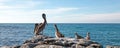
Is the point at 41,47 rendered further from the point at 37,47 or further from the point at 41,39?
the point at 41,39

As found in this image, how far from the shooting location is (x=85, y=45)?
18578 mm

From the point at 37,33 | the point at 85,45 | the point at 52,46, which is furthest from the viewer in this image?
the point at 37,33

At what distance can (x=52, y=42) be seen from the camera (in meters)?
18.7

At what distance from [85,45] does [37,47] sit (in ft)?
10.2

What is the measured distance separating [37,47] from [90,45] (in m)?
3.35

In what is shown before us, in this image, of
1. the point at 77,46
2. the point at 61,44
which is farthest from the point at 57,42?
the point at 77,46

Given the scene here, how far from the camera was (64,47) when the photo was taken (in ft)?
58.4

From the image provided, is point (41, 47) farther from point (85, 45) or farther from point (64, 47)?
point (85, 45)

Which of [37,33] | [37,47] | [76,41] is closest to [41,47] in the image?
[37,47]

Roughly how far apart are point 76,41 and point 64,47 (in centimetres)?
154

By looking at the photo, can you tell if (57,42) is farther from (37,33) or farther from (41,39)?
(37,33)

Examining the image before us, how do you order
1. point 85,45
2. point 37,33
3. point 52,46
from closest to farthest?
point 52,46 < point 85,45 < point 37,33

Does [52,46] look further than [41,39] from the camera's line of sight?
No

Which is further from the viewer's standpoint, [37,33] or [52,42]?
[37,33]
